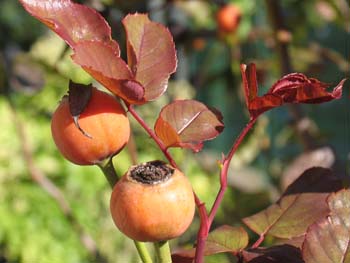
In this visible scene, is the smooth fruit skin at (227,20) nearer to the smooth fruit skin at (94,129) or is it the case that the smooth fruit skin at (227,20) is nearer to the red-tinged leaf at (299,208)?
the red-tinged leaf at (299,208)

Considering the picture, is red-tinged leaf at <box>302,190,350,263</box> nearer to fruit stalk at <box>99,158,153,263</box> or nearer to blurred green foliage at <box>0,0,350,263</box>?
fruit stalk at <box>99,158,153,263</box>

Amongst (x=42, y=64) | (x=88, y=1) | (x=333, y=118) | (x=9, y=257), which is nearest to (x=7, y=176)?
(x=9, y=257)

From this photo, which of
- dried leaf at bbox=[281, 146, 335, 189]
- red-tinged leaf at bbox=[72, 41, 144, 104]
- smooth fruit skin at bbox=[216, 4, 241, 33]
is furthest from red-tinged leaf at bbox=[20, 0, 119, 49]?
smooth fruit skin at bbox=[216, 4, 241, 33]

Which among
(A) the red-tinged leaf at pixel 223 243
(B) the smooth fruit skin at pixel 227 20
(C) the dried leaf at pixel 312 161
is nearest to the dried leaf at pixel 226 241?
(A) the red-tinged leaf at pixel 223 243

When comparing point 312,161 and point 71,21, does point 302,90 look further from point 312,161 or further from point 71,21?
point 312,161

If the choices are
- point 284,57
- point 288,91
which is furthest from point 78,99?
point 284,57
